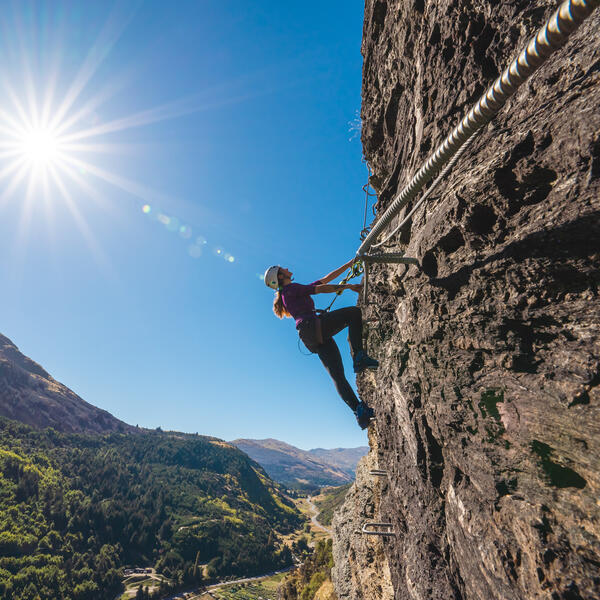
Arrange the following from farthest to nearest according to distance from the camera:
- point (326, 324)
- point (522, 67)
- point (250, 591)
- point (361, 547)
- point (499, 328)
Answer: point (250, 591), point (361, 547), point (326, 324), point (499, 328), point (522, 67)

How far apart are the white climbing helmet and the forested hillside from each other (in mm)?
82568

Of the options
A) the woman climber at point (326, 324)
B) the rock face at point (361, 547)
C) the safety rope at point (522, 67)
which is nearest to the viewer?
the safety rope at point (522, 67)

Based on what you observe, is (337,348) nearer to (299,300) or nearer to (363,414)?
(299,300)

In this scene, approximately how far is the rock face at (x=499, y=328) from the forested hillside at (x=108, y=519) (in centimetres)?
8403

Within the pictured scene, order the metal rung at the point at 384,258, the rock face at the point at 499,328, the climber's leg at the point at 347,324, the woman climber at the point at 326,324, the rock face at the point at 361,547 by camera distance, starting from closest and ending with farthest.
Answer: the rock face at the point at 499,328
the metal rung at the point at 384,258
the woman climber at the point at 326,324
the climber's leg at the point at 347,324
the rock face at the point at 361,547

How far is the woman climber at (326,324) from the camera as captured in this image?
20.2 feet

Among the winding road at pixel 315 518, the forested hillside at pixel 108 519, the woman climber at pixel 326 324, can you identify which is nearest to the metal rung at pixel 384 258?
the woman climber at pixel 326 324

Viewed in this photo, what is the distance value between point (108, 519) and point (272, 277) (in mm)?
109190

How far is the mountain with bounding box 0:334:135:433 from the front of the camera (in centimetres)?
12162

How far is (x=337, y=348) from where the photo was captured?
21.2 ft

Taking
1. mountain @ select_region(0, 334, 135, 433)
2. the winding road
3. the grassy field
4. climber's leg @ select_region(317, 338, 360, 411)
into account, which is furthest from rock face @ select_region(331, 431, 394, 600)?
mountain @ select_region(0, 334, 135, 433)

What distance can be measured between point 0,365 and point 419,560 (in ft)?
575

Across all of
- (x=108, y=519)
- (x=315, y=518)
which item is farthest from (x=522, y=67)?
(x=315, y=518)

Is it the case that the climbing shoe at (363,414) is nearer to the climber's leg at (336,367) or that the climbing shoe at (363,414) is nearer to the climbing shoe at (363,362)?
the climber's leg at (336,367)
